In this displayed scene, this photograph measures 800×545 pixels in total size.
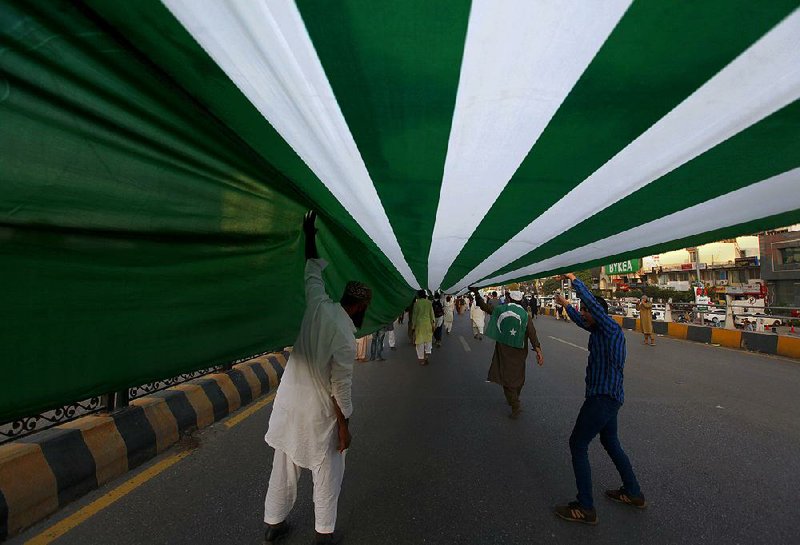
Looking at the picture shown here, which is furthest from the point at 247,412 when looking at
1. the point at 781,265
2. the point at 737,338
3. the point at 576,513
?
the point at 781,265

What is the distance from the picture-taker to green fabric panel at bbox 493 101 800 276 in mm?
1682

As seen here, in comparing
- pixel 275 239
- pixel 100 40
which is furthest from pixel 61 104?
pixel 275 239

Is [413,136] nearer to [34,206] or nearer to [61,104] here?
[61,104]

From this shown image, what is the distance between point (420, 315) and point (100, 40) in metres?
7.84

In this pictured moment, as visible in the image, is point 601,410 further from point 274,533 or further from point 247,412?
point 247,412

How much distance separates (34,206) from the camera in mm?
880

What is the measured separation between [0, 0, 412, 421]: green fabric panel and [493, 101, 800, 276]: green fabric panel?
2.28m

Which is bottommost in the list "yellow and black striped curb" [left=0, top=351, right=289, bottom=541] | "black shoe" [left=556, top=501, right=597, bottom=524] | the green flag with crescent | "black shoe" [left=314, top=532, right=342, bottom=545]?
"black shoe" [left=556, top=501, right=597, bottom=524]

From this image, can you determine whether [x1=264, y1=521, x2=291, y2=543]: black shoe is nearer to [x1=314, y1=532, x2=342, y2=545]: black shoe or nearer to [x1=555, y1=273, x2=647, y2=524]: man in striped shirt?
[x1=314, y1=532, x2=342, y2=545]: black shoe

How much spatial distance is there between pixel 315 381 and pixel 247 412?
3.53m

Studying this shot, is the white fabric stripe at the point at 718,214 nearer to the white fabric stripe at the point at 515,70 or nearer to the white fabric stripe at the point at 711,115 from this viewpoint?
the white fabric stripe at the point at 711,115

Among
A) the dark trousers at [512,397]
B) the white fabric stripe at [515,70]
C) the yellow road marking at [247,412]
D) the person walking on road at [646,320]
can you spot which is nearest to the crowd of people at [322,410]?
the white fabric stripe at [515,70]

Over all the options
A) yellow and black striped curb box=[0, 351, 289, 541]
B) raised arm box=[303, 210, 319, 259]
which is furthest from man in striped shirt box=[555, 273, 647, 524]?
yellow and black striped curb box=[0, 351, 289, 541]

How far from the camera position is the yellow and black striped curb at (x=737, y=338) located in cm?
1050
